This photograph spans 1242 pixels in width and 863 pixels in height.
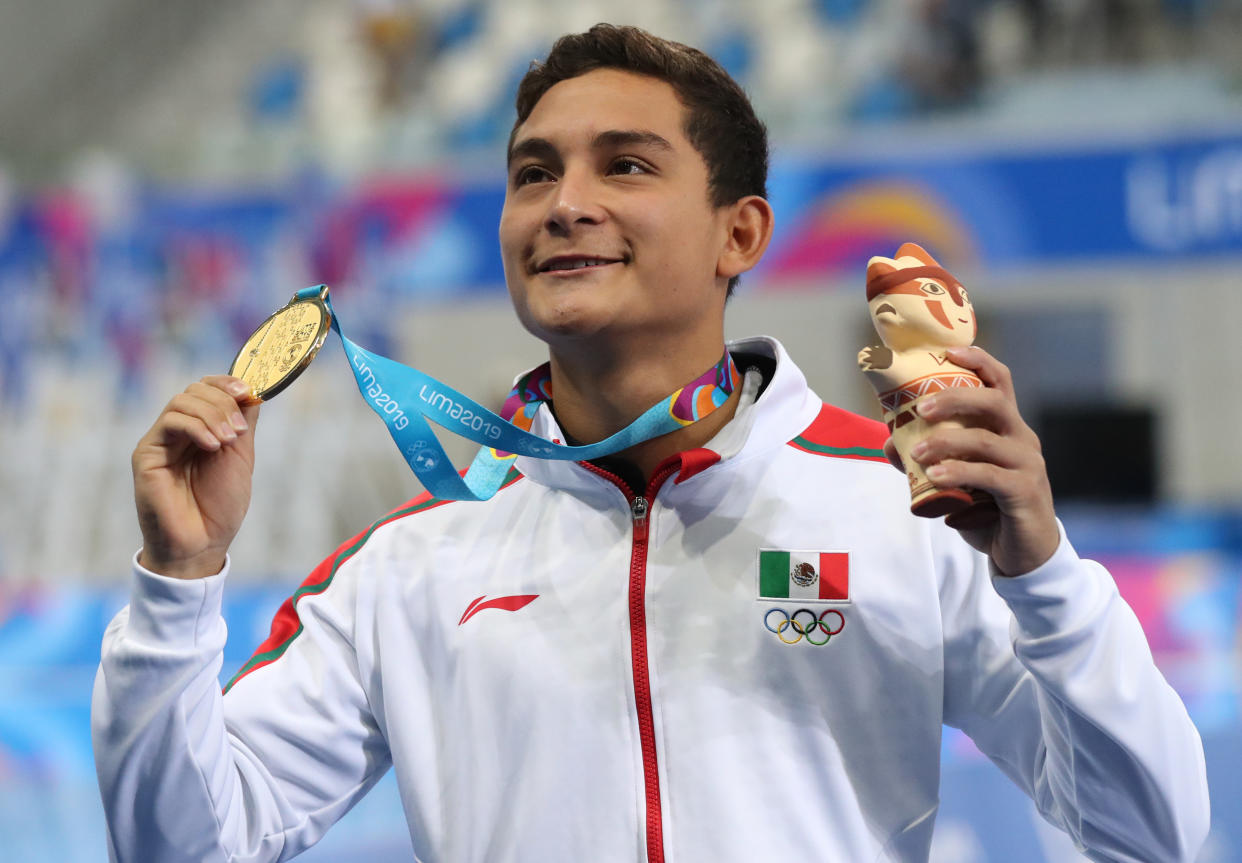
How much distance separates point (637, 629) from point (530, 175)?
714 mm

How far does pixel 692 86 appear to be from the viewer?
2035mm

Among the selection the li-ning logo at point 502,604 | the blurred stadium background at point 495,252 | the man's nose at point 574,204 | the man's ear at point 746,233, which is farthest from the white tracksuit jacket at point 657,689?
the blurred stadium background at point 495,252

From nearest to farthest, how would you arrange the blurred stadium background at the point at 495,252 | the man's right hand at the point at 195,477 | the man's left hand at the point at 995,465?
the man's left hand at the point at 995,465
the man's right hand at the point at 195,477
the blurred stadium background at the point at 495,252

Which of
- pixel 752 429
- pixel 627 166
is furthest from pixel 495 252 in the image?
pixel 752 429

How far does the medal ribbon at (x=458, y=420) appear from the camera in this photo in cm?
188

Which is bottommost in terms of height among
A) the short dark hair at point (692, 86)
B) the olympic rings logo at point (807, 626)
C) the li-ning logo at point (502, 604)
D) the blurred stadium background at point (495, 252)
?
the olympic rings logo at point (807, 626)

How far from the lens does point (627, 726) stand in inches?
70.0

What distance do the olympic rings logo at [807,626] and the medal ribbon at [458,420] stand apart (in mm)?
324

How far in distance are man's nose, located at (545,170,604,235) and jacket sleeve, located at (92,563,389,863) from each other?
68 centimetres

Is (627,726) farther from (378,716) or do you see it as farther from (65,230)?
(65,230)

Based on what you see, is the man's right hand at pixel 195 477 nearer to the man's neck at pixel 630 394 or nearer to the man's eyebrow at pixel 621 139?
the man's neck at pixel 630 394

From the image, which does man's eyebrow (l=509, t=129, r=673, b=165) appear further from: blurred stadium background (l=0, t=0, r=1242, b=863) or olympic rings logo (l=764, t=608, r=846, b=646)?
blurred stadium background (l=0, t=0, r=1242, b=863)

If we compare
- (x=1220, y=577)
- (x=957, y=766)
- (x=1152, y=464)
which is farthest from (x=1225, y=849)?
(x=1152, y=464)

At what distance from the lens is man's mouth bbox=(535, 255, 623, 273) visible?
1877 mm
